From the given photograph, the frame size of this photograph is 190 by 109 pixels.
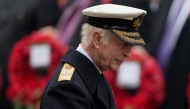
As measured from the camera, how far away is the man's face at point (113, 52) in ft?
9.20

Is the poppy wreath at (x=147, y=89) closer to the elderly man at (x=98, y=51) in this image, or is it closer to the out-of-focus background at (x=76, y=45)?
the out-of-focus background at (x=76, y=45)

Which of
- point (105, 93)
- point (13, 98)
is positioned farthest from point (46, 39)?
point (105, 93)

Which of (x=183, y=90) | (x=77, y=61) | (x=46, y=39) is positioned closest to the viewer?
(x=77, y=61)

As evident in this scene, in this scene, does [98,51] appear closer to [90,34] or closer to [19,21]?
[90,34]

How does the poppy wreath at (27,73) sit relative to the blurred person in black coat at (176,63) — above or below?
below

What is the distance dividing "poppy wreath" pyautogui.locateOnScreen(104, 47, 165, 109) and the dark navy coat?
195cm

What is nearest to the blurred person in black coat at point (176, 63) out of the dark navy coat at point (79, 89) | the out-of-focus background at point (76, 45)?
the out-of-focus background at point (76, 45)

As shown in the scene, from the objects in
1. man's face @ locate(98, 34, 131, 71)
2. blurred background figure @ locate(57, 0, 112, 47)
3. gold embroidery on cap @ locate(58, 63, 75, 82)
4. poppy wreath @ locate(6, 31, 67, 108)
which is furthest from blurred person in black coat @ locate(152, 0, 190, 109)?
gold embroidery on cap @ locate(58, 63, 75, 82)

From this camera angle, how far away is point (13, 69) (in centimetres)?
569

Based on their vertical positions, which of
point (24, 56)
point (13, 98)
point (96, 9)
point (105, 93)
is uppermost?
point (96, 9)

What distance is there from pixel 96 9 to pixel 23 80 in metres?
2.96

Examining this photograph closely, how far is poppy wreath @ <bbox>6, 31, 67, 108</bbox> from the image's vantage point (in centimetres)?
554

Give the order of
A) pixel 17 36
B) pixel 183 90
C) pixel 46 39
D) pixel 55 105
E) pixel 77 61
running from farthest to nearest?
pixel 17 36 → pixel 46 39 → pixel 183 90 → pixel 77 61 → pixel 55 105

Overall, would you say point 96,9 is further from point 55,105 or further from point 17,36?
point 17,36
